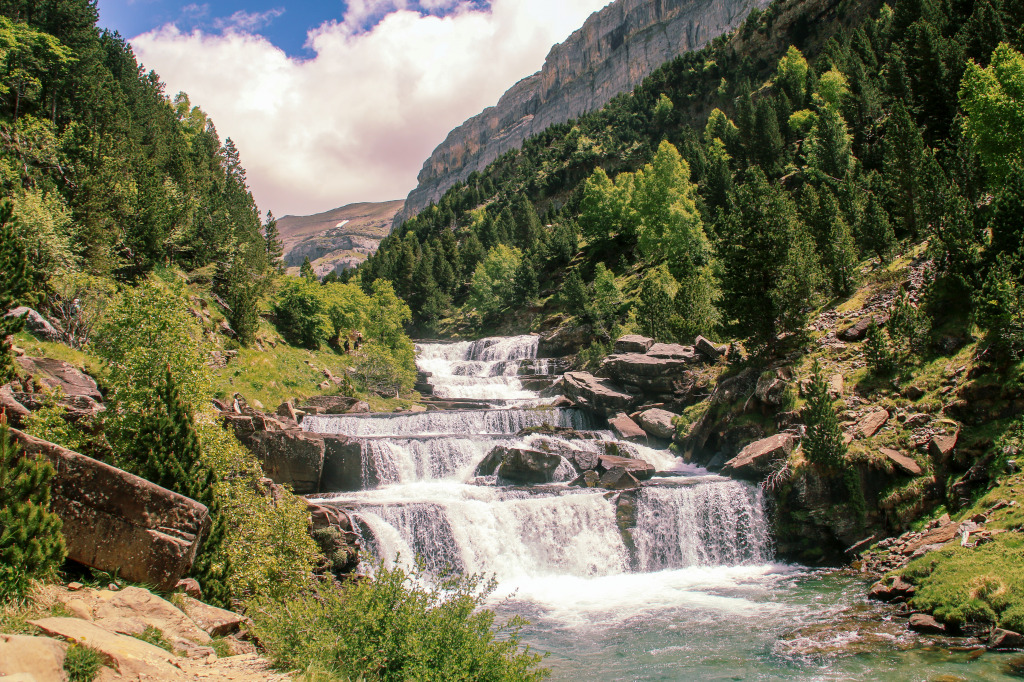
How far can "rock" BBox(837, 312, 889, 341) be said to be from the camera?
28828 millimetres

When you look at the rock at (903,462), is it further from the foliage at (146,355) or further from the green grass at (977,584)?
the foliage at (146,355)

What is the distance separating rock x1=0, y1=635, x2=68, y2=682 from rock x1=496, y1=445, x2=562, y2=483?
929 inches

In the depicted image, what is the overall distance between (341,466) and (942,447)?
25870 millimetres

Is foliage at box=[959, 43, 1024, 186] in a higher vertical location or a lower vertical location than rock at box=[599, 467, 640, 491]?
higher

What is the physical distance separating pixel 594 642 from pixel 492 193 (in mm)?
138573

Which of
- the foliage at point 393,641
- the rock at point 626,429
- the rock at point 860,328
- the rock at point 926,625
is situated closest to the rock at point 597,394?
the rock at point 626,429

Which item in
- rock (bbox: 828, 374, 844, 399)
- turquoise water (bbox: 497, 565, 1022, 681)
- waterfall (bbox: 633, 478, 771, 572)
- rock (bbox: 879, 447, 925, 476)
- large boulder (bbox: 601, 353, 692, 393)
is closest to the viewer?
turquoise water (bbox: 497, 565, 1022, 681)

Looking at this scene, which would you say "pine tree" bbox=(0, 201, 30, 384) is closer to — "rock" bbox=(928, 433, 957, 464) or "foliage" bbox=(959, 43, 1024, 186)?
"rock" bbox=(928, 433, 957, 464)

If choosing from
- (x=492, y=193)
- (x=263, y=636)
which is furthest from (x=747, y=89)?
(x=263, y=636)

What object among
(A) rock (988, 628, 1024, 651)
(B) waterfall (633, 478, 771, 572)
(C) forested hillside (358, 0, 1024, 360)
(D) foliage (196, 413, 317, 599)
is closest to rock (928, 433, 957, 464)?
(C) forested hillside (358, 0, 1024, 360)

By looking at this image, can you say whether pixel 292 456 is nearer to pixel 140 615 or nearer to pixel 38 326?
pixel 38 326

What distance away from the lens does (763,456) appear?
1009 inches

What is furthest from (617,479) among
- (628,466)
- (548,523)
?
(548,523)

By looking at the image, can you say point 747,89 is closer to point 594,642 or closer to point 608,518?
point 608,518
